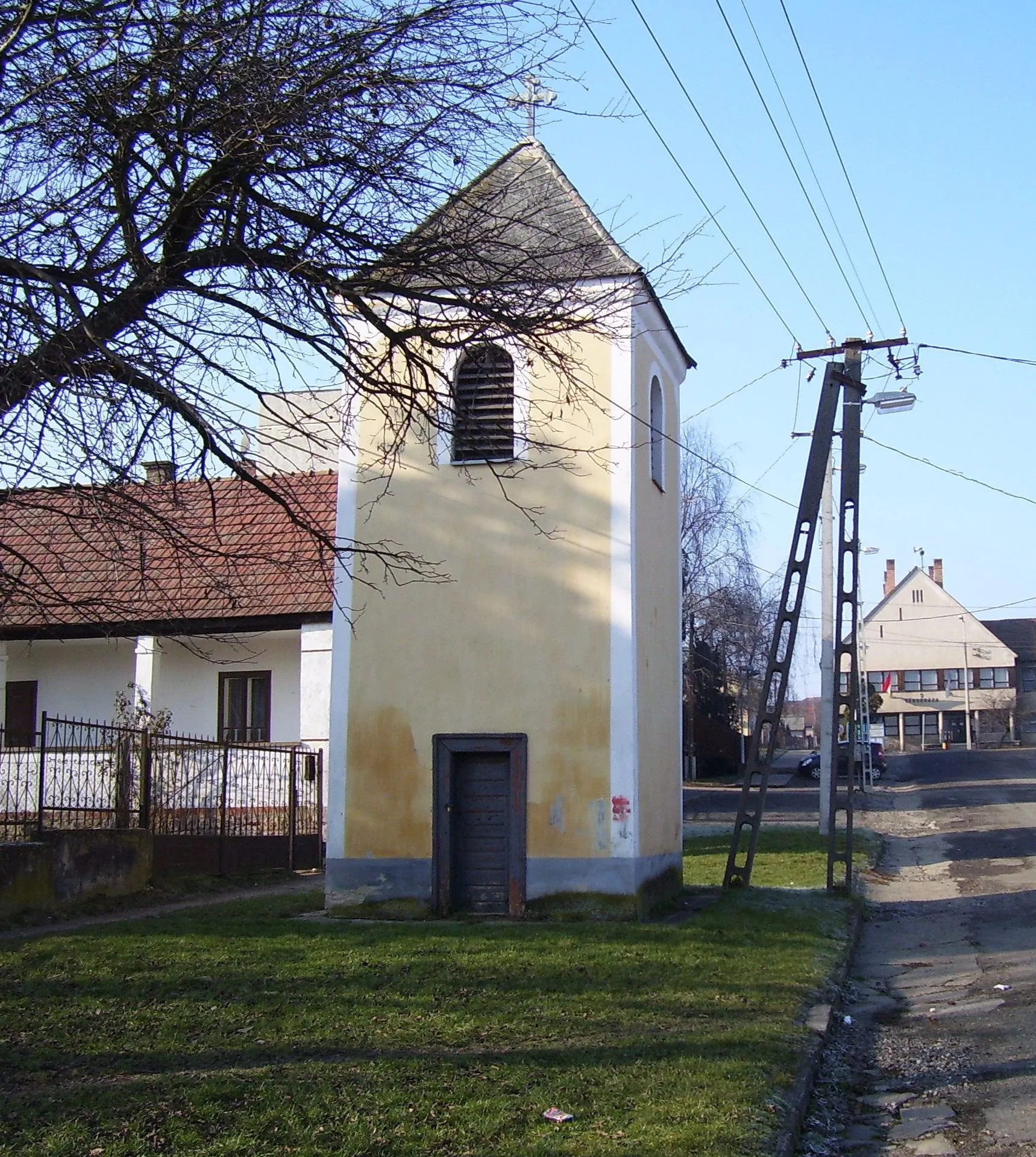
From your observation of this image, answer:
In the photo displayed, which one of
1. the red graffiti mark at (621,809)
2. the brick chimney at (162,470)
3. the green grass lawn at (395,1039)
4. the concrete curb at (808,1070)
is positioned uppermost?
the brick chimney at (162,470)

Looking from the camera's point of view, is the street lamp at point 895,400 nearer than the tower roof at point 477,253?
No

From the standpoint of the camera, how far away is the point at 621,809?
13.5 meters

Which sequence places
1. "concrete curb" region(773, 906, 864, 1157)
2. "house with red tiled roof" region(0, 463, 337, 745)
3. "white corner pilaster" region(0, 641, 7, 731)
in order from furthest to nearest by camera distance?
"white corner pilaster" region(0, 641, 7, 731)
"house with red tiled roof" region(0, 463, 337, 745)
"concrete curb" region(773, 906, 864, 1157)

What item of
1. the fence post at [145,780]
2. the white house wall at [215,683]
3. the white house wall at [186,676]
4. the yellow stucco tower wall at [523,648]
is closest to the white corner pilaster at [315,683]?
the white house wall at [186,676]

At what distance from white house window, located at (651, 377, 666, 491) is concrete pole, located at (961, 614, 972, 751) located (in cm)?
7286

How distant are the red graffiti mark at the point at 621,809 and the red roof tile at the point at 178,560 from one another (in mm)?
3890

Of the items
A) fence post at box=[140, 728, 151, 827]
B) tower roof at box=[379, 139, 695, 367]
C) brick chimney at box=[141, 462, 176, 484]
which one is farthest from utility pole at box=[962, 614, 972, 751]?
brick chimney at box=[141, 462, 176, 484]

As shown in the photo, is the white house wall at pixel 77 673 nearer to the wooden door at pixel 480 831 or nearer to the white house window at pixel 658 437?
the wooden door at pixel 480 831

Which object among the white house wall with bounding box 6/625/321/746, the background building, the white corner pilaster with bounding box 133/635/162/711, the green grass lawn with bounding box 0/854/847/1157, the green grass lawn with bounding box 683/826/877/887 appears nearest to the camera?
the green grass lawn with bounding box 0/854/847/1157

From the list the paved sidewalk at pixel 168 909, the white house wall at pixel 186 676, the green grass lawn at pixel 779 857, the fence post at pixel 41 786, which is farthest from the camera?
the white house wall at pixel 186 676

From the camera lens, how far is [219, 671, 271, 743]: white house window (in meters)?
22.8

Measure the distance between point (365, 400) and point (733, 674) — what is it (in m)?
43.7

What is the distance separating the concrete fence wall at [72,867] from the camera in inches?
512

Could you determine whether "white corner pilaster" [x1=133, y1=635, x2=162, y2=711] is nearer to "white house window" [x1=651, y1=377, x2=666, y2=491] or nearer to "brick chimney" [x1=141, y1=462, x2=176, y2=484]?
"white house window" [x1=651, y1=377, x2=666, y2=491]
